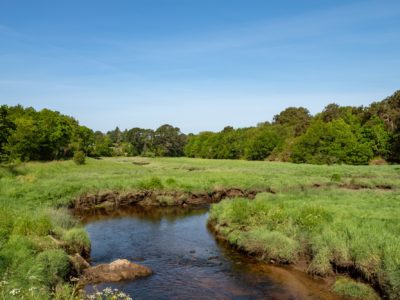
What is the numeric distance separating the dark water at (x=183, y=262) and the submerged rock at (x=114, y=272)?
470mm

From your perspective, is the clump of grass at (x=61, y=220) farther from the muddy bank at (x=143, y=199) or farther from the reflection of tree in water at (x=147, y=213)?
the muddy bank at (x=143, y=199)

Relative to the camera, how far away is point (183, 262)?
21.5 metres

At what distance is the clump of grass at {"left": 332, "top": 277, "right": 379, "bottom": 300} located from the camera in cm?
1571

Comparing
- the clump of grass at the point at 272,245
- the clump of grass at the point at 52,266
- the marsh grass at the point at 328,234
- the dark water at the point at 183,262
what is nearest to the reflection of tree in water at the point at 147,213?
the dark water at the point at 183,262

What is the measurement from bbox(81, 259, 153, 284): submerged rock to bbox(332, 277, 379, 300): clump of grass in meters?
8.99

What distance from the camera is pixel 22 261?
1418cm

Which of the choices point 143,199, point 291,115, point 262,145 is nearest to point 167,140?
point 291,115

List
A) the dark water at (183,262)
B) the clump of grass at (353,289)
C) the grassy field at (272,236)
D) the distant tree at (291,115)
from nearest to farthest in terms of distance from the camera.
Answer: the grassy field at (272,236), the clump of grass at (353,289), the dark water at (183,262), the distant tree at (291,115)

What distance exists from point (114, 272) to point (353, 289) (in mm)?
10833

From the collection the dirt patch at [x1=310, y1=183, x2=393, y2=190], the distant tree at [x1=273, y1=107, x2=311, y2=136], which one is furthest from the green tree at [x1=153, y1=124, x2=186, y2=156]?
the dirt patch at [x1=310, y1=183, x2=393, y2=190]

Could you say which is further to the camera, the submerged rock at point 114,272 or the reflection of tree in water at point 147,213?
the reflection of tree in water at point 147,213

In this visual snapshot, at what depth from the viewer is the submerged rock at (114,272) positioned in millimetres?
17766

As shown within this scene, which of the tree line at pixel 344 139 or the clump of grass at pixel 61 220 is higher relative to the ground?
the tree line at pixel 344 139

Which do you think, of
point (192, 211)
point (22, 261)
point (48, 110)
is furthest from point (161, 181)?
point (48, 110)
